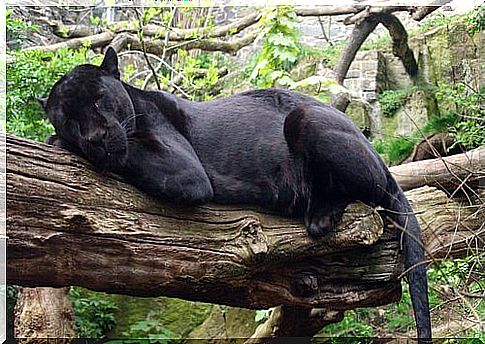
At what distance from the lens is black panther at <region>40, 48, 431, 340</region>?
1572mm

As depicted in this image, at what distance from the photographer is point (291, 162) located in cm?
189

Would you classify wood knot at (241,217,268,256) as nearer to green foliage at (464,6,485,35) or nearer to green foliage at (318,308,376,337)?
green foliage at (318,308,376,337)

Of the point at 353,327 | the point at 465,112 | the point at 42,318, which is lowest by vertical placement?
the point at 353,327

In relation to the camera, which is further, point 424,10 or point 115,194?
point 424,10

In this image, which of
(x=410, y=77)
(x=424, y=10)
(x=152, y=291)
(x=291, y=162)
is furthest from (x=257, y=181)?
(x=410, y=77)

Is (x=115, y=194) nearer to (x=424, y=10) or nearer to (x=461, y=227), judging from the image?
(x=461, y=227)

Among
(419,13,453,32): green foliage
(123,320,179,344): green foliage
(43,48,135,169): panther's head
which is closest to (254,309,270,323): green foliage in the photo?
(123,320,179,344): green foliage

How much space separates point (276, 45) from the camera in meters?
3.54

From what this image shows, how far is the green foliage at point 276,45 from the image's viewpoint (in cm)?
347

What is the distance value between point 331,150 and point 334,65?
7.77ft

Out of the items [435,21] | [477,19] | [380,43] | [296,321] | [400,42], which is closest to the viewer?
[296,321]

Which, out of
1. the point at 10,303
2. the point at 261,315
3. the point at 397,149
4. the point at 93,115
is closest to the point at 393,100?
the point at 397,149

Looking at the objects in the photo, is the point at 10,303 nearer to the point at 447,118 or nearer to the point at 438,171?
the point at 438,171

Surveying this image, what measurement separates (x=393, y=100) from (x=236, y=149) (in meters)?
2.50
